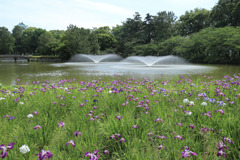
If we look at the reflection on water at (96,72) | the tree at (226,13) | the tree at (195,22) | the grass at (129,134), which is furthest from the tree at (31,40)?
the grass at (129,134)

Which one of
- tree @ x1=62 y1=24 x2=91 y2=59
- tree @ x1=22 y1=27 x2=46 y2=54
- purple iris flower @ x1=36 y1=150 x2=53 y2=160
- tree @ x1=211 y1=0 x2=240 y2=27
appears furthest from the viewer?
tree @ x1=22 y1=27 x2=46 y2=54

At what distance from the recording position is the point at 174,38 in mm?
37719

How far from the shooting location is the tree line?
90.3 feet

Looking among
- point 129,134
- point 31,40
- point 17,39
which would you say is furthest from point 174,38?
point 17,39

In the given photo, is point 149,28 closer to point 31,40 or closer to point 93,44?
point 93,44

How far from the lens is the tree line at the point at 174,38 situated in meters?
27.5

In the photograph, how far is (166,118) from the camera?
95.7 inches

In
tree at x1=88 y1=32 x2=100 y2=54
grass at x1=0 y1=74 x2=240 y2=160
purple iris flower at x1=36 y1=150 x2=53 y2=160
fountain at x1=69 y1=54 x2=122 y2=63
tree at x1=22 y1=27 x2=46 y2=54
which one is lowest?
grass at x1=0 y1=74 x2=240 y2=160

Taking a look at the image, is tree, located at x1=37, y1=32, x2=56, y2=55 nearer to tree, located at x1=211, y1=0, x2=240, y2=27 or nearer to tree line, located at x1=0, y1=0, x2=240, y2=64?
tree line, located at x1=0, y1=0, x2=240, y2=64

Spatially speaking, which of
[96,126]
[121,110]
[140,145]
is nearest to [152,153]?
[140,145]

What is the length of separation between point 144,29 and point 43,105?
48566 mm

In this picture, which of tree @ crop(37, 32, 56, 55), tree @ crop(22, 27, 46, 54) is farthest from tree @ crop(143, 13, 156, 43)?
→ tree @ crop(22, 27, 46, 54)

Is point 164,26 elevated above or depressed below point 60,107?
above

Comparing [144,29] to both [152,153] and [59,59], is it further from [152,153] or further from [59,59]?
[152,153]
